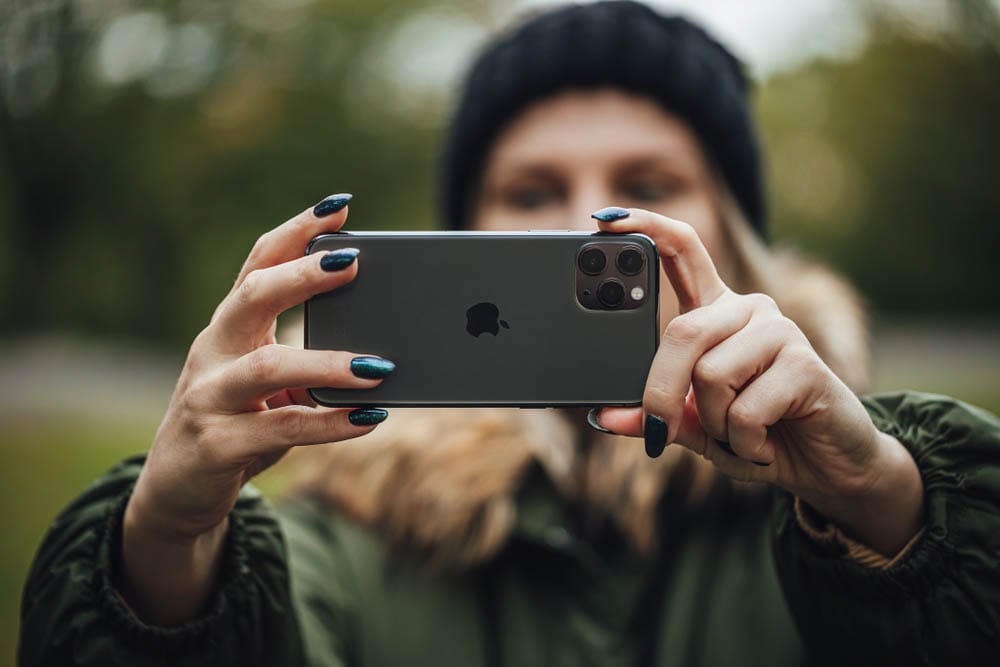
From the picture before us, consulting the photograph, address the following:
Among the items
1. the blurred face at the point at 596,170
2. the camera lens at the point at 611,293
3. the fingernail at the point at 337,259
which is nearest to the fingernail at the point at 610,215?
the camera lens at the point at 611,293

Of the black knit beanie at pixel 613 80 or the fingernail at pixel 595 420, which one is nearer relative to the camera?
the fingernail at pixel 595 420

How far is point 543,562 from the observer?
1.99m

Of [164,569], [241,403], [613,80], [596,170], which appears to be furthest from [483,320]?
[613,80]

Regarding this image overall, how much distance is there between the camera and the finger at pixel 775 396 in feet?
3.87

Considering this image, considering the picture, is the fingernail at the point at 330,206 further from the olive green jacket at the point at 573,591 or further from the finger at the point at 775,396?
the finger at the point at 775,396

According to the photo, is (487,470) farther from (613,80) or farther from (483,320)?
(613,80)

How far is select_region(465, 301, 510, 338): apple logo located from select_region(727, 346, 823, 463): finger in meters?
0.41

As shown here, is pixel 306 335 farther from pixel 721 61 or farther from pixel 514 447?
pixel 721 61

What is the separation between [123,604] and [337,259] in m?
0.71

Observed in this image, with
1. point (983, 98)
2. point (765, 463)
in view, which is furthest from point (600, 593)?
point (983, 98)

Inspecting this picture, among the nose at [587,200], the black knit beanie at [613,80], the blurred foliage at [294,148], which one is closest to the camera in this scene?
the nose at [587,200]

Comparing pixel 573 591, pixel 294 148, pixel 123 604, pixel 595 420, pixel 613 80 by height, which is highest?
pixel 294 148

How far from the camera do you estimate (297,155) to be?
59.2ft

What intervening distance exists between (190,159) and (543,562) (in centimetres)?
1740
